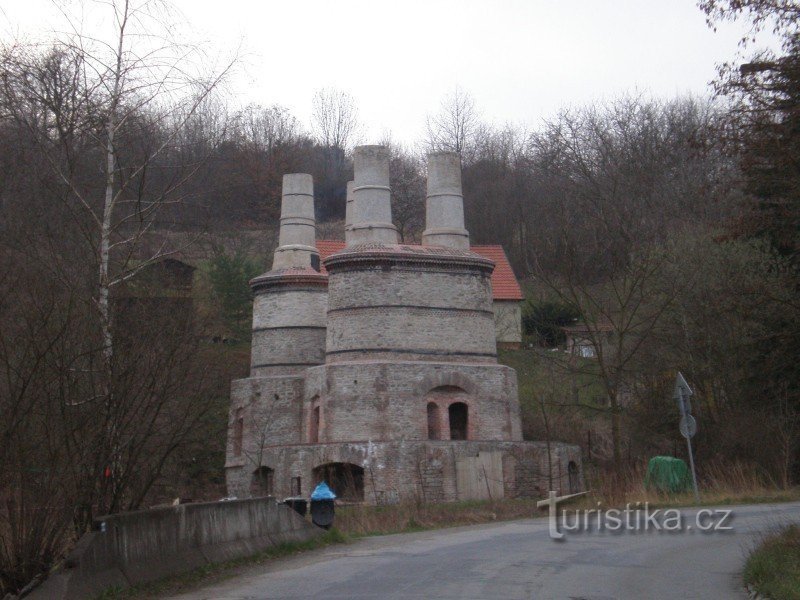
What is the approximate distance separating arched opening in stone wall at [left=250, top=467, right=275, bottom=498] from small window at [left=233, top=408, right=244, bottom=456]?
185cm

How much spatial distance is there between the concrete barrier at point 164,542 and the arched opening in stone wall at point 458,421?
1605cm

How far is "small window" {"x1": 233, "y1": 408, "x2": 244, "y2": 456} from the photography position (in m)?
33.4

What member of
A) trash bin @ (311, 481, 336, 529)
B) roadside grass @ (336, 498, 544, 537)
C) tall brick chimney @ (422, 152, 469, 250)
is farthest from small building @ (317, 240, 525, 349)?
trash bin @ (311, 481, 336, 529)

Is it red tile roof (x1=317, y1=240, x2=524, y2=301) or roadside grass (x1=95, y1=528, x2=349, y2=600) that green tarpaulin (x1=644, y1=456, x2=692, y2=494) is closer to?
roadside grass (x1=95, y1=528, x2=349, y2=600)

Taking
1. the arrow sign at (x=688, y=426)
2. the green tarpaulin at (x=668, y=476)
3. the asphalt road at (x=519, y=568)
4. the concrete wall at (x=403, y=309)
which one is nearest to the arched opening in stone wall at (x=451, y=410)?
the concrete wall at (x=403, y=309)

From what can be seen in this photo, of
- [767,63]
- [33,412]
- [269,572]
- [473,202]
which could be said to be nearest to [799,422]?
[767,63]

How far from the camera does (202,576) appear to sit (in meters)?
9.95

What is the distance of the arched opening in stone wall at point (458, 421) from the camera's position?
28781 millimetres

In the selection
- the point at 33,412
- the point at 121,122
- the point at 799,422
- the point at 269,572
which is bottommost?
the point at 269,572

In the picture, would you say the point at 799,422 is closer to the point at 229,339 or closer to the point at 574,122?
the point at 229,339

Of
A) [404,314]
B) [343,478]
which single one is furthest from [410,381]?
[343,478]

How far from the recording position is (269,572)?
10453 mm

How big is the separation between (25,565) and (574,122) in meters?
46.5

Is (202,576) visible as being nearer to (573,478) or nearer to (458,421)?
(458,421)
